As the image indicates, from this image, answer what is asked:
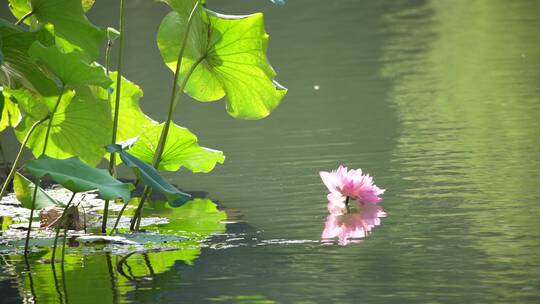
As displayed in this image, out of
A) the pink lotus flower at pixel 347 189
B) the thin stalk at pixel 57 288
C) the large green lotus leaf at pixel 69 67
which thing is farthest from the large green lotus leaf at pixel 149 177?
the pink lotus flower at pixel 347 189

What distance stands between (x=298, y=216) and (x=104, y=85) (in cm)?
70

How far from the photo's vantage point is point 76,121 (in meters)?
3.21

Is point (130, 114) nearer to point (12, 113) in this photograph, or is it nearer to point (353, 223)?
point (12, 113)

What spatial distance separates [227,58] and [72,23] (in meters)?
0.41

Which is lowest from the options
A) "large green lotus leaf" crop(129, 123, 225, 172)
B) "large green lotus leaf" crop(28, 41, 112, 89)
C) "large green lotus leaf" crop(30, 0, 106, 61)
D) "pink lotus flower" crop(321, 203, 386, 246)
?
"pink lotus flower" crop(321, 203, 386, 246)

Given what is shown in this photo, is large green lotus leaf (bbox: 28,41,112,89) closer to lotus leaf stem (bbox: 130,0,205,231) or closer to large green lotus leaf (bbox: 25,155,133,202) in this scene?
large green lotus leaf (bbox: 25,155,133,202)

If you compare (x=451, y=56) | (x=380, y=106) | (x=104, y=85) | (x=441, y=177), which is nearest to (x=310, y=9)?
(x=451, y=56)

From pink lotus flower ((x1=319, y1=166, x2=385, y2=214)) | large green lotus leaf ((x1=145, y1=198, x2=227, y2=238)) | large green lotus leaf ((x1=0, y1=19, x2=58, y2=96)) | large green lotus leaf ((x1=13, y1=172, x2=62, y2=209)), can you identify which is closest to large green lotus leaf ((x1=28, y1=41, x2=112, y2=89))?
large green lotus leaf ((x1=0, y1=19, x2=58, y2=96))

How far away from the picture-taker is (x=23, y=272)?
2.76 meters

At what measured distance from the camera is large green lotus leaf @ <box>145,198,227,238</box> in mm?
3209

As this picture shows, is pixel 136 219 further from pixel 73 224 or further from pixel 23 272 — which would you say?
pixel 23 272

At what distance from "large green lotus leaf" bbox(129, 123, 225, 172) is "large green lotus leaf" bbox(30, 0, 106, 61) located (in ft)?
0.97

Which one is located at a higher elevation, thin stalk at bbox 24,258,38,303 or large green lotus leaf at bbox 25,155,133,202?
large green lotus leaf at bbox 25,155,133,202

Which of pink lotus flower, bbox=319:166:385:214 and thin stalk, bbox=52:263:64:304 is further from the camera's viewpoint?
pink lotus flower, bbox=319:166:385:214
